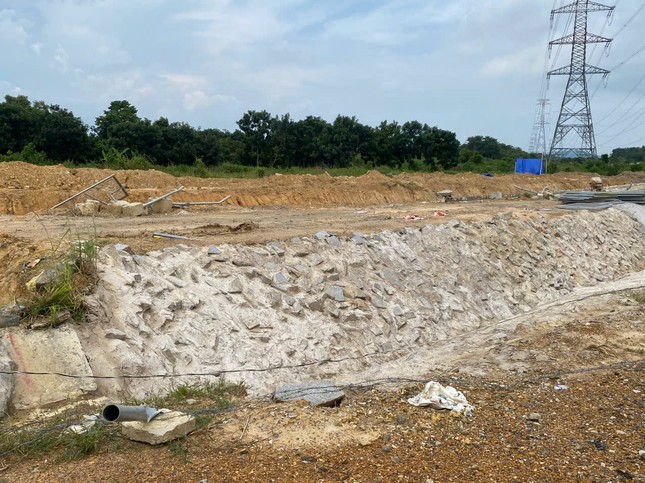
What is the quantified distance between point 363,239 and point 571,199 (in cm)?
1452

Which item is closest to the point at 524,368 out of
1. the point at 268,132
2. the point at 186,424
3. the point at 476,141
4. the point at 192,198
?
the point at 186,424

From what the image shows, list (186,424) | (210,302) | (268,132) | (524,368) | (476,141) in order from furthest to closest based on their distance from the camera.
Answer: (476,141)
(268,132)
(210,302)
(524,368)
(186,424)

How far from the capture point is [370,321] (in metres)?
9.88

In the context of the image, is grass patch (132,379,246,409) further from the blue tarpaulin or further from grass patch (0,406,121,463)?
the blue tarpaulin

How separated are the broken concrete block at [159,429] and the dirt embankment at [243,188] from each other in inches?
511

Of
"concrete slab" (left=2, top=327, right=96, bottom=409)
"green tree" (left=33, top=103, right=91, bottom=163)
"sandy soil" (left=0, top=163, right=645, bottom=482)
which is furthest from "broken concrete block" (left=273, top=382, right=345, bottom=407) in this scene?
"green tree" (left=33, top=103, right=91, bottom=163)

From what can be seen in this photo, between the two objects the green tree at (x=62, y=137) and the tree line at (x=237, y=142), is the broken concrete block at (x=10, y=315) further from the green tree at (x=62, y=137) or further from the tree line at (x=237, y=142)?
the green tree at (x=62, y=137)

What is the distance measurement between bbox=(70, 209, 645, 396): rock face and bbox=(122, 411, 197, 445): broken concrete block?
176cm

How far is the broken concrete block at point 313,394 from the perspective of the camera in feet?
18.3

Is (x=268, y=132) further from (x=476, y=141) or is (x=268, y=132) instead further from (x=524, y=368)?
(x=476, y=141)

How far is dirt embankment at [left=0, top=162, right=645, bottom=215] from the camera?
16.7 m

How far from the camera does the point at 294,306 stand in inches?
363

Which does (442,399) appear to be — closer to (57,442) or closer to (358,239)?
(57,442)

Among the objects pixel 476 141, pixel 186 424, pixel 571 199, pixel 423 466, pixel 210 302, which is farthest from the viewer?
pixel 476 141
